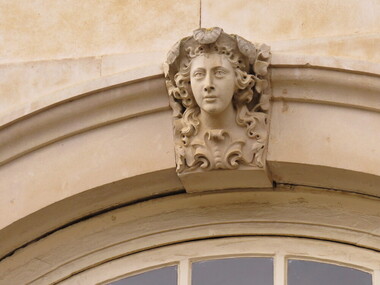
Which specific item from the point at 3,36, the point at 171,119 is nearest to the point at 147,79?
the point at 171,119

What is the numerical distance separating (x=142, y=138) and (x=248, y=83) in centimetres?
46

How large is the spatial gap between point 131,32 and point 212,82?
56 centimetres

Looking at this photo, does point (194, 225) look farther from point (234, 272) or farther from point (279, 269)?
point (279, 269)

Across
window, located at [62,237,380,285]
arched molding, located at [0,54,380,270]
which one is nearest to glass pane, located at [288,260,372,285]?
window, located at [62,237,380,285]

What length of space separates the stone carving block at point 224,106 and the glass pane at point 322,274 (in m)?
0.40

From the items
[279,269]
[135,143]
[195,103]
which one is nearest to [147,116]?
[135,143]

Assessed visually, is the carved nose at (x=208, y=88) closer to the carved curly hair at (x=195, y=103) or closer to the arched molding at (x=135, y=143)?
the carved curly hair at (x=195, y=103)

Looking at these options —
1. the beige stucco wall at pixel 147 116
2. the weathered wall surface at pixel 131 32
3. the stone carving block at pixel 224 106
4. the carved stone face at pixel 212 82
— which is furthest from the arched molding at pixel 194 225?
the weathered wall surface at pixel 131 32

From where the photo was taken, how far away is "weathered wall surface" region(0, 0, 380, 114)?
303 inches

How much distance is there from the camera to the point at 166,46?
785cm

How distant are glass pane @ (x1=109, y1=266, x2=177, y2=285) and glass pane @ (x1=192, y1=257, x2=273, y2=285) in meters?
0.08

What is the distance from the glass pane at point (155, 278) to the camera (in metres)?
7.71

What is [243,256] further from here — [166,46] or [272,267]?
[166,46]

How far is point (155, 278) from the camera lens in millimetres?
7742
